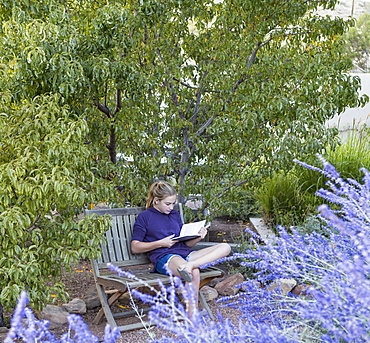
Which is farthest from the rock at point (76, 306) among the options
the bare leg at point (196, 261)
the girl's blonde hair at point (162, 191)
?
the girl's blonde hair at point (162, 191)

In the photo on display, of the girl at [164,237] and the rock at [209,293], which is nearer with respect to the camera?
the girl at [164,237]

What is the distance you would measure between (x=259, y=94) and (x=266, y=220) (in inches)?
78.3

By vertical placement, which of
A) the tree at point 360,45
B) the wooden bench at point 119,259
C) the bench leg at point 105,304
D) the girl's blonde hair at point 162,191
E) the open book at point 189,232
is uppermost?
the girl's blonde hair at point 162,191

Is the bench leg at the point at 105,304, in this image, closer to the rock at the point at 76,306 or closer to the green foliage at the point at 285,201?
the rock at the point at 76,306

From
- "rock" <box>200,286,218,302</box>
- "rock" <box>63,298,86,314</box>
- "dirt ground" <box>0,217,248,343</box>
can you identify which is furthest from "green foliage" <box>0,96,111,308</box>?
"rock" <box>200,286,218,302</box>

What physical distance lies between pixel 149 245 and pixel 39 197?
1275 mm

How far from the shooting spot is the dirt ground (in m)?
3.81

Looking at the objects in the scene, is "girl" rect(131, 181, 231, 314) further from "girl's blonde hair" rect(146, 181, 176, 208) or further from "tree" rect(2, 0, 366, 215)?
"tree" rect(2, 0, 366, 215)

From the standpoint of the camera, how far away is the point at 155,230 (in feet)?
14.0

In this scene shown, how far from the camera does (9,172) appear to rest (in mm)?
3104

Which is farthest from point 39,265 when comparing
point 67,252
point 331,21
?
point 331,21

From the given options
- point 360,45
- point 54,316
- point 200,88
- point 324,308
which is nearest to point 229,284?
point 54,316

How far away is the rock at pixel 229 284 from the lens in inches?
189

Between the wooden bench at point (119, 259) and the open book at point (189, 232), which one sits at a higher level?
the open book at point (189, 232)
